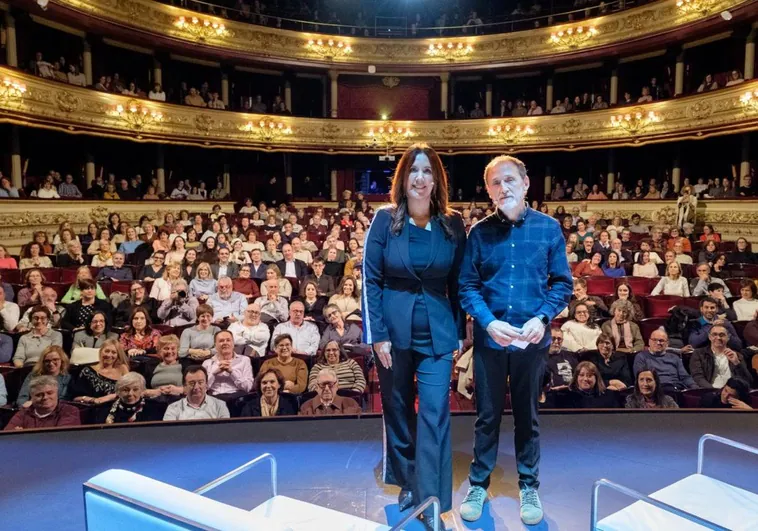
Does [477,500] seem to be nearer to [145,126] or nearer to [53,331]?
[53,331]

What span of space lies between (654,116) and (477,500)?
12.9 metres

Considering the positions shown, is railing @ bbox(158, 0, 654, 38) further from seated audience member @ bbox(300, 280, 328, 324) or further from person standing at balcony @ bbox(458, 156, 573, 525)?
person standing at balcony @ bbox(458, 156, 573, 525)

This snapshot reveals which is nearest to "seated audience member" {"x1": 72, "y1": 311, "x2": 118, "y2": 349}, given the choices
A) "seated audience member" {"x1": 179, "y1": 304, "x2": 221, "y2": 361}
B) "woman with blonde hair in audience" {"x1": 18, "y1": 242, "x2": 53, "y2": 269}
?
"seated audience member" {"x1": 179, "y1": 304, "x2": 221, "y2": 361}

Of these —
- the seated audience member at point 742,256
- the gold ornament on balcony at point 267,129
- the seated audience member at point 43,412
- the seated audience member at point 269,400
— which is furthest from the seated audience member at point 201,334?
the gold ornament on balcony at point 267,129

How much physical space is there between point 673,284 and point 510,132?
33.5 ft

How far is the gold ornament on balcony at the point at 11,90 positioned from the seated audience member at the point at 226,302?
7051 millimetres

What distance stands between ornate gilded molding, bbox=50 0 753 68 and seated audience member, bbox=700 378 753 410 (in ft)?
32.7

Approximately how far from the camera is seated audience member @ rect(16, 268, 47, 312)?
4.98 meters

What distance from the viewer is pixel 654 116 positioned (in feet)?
41.9

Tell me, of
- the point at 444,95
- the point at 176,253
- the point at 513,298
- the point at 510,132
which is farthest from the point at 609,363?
the point at 444,95

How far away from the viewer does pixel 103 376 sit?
3.51 meters

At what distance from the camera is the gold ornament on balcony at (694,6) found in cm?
1135

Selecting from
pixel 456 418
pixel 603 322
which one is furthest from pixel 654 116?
pixel 456 418

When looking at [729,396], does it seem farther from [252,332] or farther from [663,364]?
[252,332]
